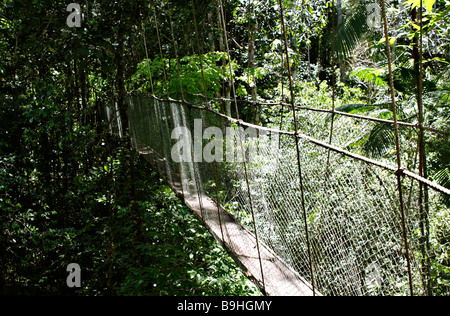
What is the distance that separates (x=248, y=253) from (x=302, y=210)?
1.64ft

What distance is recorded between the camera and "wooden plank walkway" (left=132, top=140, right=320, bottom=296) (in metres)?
1.41

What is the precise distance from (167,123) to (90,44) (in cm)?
77

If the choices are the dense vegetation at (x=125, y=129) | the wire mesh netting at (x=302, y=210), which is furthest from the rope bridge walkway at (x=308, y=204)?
the dense vegetation at (x=125, y=129)

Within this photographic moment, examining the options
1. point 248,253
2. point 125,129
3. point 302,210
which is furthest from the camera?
point 125,129

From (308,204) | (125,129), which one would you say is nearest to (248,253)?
(308,204)

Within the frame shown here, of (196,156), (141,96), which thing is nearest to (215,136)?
(196,156)

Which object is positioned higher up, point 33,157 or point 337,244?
point 33,157

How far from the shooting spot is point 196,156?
227 cm

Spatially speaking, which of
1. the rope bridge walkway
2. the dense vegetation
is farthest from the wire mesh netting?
the dense vegetation

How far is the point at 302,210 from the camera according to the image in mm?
1342

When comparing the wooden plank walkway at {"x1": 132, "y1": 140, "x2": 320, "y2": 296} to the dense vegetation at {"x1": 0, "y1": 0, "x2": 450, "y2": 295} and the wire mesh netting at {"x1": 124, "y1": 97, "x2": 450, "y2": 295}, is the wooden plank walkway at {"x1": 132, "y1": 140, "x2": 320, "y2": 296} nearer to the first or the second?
the wire mesh netting at {"x1": 124, "y1": 97, "x2": 450, "y2": 295}

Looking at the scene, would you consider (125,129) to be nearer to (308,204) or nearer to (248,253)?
(248,253)

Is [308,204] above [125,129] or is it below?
below
